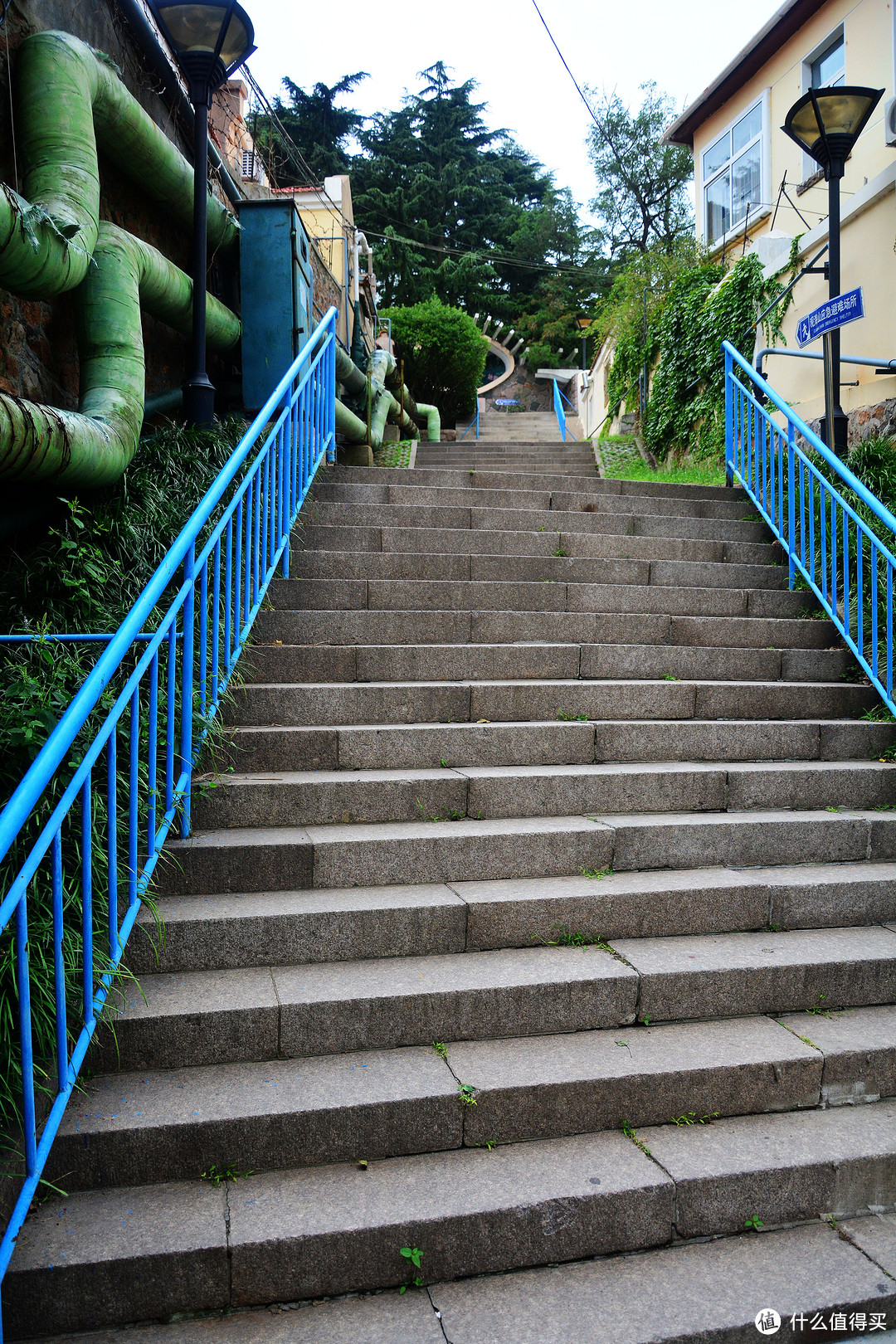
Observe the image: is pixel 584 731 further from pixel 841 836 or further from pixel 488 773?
pixel 841 836

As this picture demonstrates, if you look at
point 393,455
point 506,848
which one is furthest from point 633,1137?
point 393,455

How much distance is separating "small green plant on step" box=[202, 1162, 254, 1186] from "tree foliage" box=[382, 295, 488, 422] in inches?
763

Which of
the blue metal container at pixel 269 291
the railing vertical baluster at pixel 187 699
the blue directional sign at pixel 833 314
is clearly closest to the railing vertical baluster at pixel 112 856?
the railing vertical baluster at pixel 187 699

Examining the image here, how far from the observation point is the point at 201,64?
500 cm

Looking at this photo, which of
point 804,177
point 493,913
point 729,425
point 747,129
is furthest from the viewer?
point 747,129

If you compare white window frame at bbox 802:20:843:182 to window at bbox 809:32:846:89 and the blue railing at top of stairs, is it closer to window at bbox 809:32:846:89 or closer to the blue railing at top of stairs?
window at bbox 809:32:846:89

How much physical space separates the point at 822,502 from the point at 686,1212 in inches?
162

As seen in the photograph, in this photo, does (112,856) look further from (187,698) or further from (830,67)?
(830,67)

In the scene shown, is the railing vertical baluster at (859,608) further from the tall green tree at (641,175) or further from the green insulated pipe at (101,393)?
the tall green tree at (641,175)

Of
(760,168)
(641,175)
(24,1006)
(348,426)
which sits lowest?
(24,1006)

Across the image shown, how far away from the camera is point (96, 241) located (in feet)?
14.1

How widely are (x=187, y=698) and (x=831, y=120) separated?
5.58m

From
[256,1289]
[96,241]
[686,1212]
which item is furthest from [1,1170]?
[96,241]

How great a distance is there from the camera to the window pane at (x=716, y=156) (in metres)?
12.5
